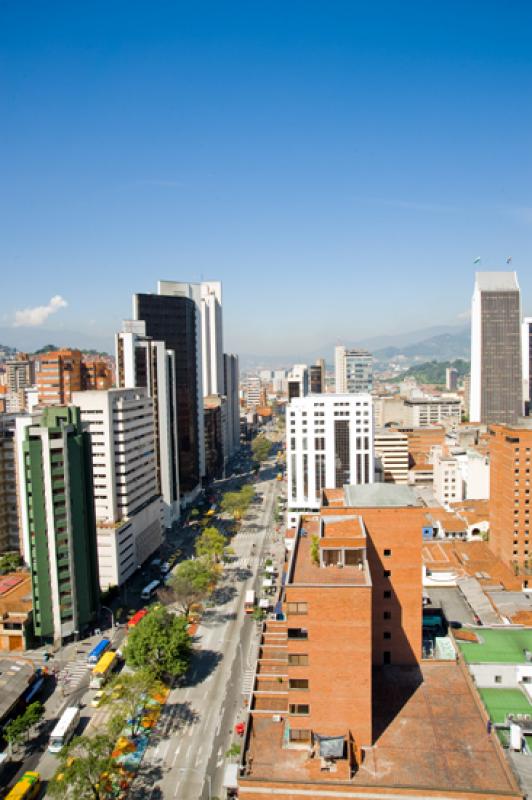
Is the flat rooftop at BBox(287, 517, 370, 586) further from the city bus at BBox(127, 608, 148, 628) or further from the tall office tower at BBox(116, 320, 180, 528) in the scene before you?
the tall office tower at BBox(116, 320, 180, 528)

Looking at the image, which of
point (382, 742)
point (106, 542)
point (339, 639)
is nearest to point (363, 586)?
point (339, 639)

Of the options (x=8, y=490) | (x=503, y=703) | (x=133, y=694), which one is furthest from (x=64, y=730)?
(x=8, y=490)

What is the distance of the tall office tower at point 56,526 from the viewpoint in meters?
49.3

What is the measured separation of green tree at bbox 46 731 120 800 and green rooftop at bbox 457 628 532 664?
24895mm

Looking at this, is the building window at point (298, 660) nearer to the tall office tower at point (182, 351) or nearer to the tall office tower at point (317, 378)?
the tall office tower at point (182, 351)

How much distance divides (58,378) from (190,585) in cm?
4714

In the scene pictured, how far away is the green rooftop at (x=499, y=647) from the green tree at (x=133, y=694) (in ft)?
74.2

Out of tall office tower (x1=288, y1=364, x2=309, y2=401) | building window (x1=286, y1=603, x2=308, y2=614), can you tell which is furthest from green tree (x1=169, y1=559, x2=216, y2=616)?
tall office tower (x1=288, y1=364, x2=309, y2=401)

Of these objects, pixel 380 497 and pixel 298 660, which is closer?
pixel 298 660

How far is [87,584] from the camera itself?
169 feet

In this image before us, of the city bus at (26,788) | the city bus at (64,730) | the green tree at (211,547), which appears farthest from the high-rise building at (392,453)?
the city bus at (26,788)

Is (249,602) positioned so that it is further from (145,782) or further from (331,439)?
(331,439)

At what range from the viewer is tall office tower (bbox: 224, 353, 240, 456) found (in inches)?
6429

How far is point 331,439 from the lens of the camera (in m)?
81.9
